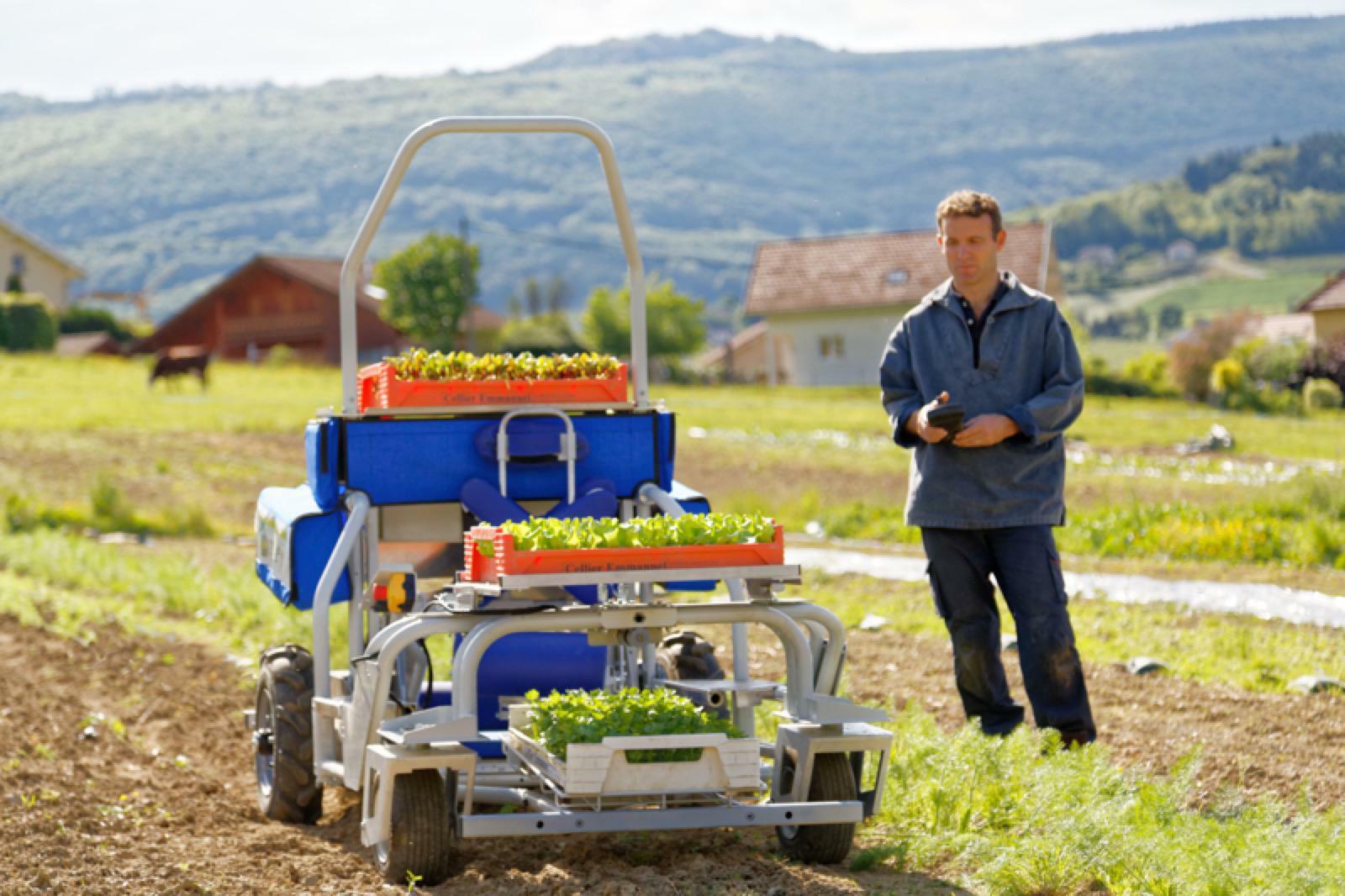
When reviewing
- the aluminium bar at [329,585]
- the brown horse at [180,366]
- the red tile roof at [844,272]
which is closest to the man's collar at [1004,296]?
the aluminium bar at [329,585]

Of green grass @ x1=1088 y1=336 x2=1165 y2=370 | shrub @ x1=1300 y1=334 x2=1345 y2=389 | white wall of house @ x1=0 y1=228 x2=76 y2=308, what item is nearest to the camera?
shrub @ x1=1300 y1=334 x2=1345 y2=389

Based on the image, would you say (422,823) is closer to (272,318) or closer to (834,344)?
(834,344)

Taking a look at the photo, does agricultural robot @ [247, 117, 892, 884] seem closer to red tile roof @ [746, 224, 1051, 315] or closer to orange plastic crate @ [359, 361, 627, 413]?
orange plastic crate @ [359, 361, 627, 413]

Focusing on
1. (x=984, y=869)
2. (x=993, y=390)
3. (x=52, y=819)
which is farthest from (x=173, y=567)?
(x=984, y=869)

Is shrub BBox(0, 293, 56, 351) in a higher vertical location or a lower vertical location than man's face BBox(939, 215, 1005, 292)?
lower

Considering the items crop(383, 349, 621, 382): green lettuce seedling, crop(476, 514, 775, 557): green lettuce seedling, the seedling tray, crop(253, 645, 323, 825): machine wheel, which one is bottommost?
crop(253, 645, 323, 825): machine wheel

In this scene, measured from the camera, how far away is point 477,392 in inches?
255

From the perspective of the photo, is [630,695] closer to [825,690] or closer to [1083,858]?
[825,690]

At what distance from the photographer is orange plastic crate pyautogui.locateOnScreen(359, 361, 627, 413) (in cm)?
638

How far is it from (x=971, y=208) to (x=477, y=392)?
183 cm

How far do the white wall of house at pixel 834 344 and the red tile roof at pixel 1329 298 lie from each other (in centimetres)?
1619

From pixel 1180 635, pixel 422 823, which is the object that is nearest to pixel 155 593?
pixel 1180 635

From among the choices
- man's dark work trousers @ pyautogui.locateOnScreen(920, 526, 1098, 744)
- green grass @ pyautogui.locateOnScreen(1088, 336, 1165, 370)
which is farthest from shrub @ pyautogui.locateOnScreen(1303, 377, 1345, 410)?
green grass @ pyautogui.locateOnScreen(1088, 336, 1165, 370)

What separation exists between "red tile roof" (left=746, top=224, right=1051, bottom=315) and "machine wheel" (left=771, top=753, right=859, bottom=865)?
61878 millimetres
